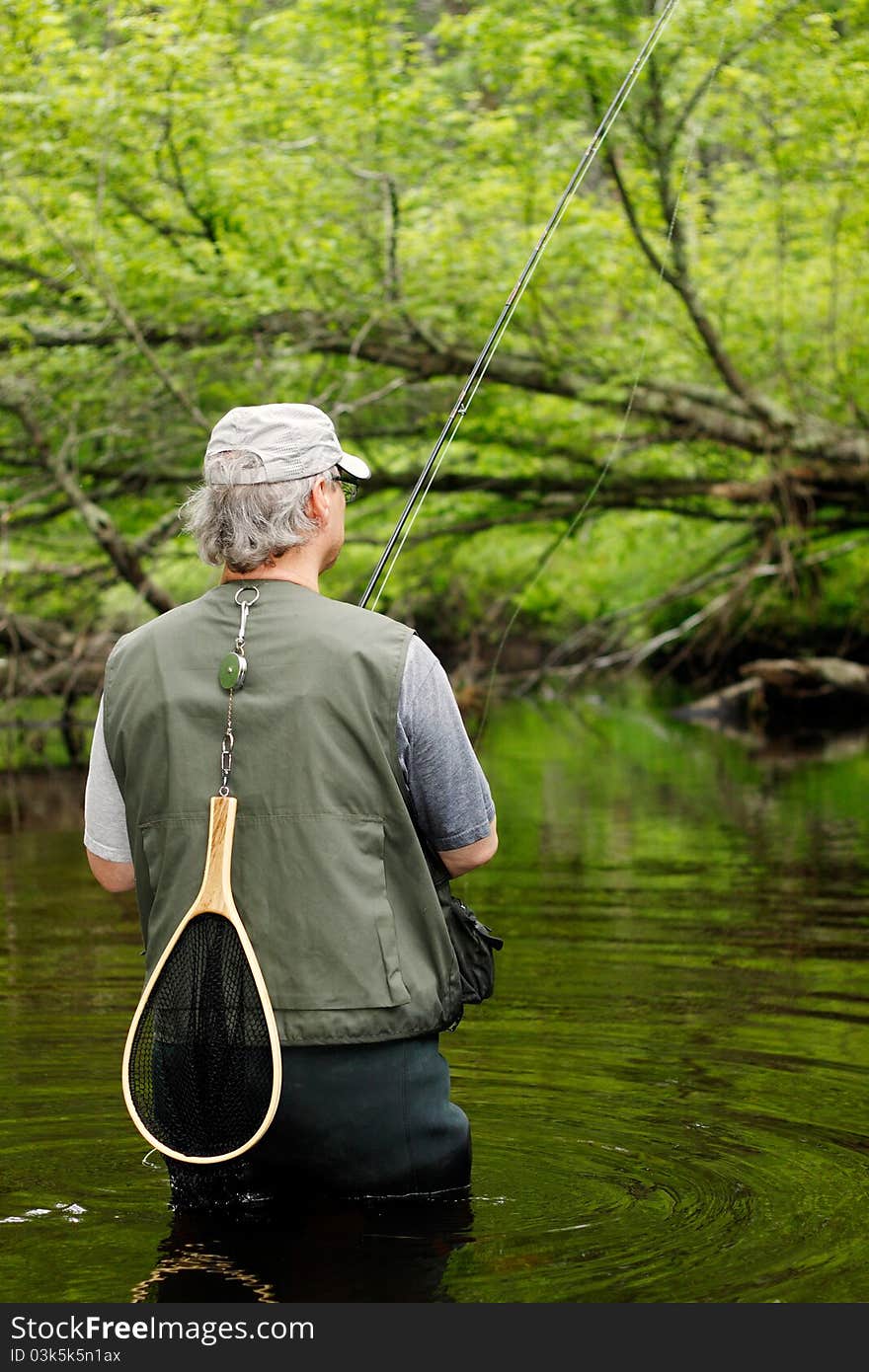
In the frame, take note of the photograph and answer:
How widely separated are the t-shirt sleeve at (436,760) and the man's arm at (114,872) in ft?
1.74

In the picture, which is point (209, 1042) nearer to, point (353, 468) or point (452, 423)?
point (353, 468)

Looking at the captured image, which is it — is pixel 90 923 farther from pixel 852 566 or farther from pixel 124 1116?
pixel 852 566

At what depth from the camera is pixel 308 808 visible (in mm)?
2803

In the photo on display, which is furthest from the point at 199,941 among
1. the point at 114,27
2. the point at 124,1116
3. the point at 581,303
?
the point at 581,303

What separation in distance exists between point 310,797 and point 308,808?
0.02 metres

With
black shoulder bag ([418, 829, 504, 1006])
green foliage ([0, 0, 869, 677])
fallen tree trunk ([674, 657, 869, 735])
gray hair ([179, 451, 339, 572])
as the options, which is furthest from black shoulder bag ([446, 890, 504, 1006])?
fallen tree trunk ([674, 657, 869, 735])

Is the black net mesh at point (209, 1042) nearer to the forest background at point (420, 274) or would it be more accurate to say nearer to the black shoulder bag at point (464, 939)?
the black shoulder bag at point (464, 939)

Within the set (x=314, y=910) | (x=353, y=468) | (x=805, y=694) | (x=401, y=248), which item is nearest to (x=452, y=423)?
(x=353, y=468)

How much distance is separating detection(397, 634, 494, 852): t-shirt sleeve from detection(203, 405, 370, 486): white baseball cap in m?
0.35

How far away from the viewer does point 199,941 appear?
111 inches

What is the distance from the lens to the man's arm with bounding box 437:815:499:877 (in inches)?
117

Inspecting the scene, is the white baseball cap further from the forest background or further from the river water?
the forest background

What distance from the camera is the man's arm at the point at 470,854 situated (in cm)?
298

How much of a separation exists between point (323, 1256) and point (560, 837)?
788 cm
